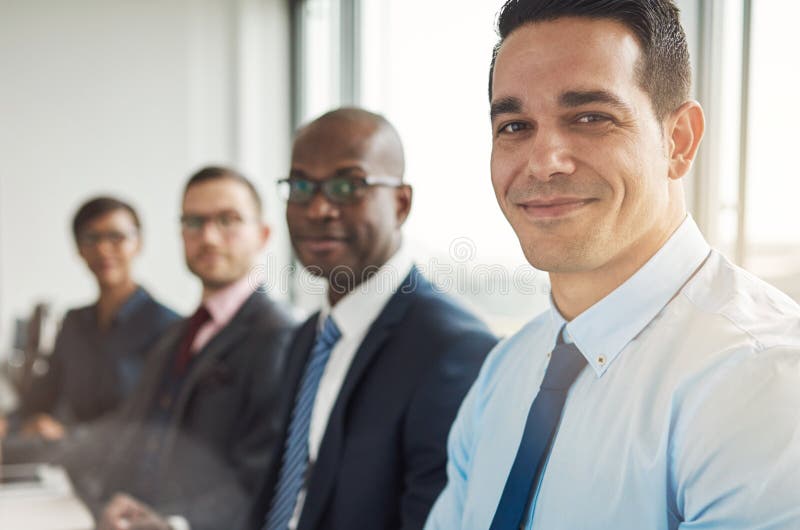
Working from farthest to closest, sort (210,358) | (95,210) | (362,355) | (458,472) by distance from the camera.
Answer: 1. (95,210)
2. (210,358)
3. (362,355)
4. (458,472)

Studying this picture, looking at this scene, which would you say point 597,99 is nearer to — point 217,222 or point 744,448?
point 744,448

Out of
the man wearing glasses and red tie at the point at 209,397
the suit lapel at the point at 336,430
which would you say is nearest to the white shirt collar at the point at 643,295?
the suit lapel at the point at 336,430

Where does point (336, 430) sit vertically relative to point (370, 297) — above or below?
below

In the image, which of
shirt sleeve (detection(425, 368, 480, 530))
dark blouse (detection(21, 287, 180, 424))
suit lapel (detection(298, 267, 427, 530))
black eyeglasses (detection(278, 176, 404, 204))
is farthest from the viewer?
dark blouse (detection(21, 287, 180, 424))

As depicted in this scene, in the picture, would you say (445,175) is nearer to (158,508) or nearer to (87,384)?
(158,508)

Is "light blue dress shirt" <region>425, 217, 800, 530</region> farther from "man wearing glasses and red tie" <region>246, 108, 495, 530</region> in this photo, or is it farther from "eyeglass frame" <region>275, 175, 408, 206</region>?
"eyeglass frame" <region>275, 175, 408, 206</region>

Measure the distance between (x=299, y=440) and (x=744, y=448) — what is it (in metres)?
1.35

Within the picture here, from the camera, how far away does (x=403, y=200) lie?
81.0 inches

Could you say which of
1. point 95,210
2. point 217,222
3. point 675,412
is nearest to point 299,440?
point 217,222

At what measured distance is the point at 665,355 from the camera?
1.04m

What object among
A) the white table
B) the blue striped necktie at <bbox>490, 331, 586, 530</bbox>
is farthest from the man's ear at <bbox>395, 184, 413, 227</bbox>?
the white table

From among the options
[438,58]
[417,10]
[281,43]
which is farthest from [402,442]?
[281,43]

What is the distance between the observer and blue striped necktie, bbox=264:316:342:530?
196 cm

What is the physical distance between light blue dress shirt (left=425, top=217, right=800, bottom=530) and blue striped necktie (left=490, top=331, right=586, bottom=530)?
0.6 inches
